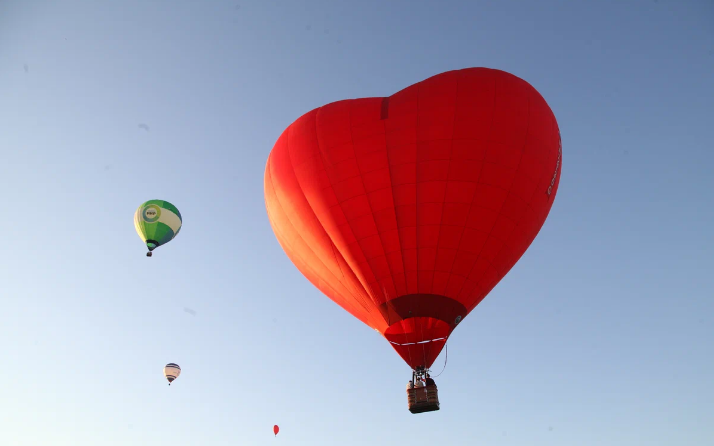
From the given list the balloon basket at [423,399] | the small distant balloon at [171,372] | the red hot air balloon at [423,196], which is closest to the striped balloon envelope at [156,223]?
the small distant balloon at [171,372]

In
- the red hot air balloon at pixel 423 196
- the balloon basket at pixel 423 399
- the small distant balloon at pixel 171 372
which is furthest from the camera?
the small distant balloon at pixel 171 372

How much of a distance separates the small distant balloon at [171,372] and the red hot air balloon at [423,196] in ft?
38.6

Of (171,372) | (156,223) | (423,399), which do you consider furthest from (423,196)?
(171,372)

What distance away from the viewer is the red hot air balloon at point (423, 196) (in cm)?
1211

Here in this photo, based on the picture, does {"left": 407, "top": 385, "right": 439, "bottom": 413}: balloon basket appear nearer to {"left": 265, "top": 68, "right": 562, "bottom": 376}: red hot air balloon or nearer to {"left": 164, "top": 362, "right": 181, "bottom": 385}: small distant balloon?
{"left": 265, "top": 68, "right": 562, "bottom": 376}: red hot air balloon

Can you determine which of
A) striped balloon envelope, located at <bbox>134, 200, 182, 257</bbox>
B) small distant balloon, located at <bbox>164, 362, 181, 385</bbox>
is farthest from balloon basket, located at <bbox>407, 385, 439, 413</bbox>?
small distant balloon, located at <bbox>164, 362, 181, 385</bbox>

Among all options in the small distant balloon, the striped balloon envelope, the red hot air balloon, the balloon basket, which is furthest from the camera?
the small distant balloon

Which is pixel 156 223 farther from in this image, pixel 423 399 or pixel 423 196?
pixel 423 399

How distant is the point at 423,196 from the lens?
12.1 m

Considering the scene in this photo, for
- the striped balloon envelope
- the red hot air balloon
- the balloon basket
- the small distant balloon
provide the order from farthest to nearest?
the small distant balloon, the striped balloon envelope, the red hot air balloon, the balloon basket

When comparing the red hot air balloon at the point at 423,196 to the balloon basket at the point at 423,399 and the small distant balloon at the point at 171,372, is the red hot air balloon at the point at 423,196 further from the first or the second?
the small distant balloon at the point at 171,372

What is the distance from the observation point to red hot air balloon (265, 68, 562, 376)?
477 inches

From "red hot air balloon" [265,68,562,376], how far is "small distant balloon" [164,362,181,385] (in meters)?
11.8

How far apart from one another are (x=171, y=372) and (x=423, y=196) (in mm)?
14248
